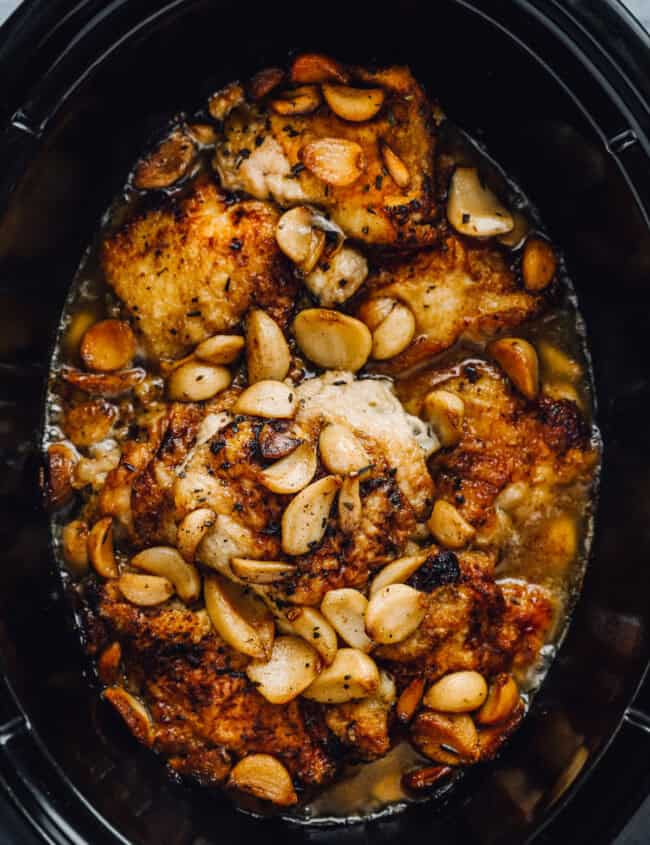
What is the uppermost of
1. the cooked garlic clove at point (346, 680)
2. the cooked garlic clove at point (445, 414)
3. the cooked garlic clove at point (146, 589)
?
the cooked garlic clove at point (445, 414)

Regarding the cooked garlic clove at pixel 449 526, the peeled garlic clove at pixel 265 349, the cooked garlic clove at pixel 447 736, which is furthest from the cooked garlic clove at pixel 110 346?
the cooked garlic clove at pixel 447 736

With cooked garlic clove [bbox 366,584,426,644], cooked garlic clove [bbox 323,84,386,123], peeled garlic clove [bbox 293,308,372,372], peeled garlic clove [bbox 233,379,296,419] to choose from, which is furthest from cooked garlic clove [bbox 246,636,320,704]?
cooked garlic clove [bbox 323,84,386,123]

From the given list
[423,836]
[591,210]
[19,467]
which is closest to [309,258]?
[591,210]

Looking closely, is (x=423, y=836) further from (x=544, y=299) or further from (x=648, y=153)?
(x=648, y=153)

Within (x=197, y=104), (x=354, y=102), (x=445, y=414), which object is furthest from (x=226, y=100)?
(x=445, y=414)

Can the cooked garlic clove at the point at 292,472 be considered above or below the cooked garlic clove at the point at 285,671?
above

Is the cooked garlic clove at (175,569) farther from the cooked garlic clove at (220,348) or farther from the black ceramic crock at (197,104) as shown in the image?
the cooked garlic clove at (220,348)
